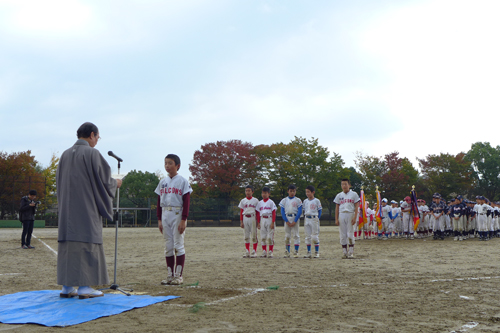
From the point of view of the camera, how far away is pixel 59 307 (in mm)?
5090

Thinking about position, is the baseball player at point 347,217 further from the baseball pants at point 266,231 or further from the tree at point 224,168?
the tree at point 224,168

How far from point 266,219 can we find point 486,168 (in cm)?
7512

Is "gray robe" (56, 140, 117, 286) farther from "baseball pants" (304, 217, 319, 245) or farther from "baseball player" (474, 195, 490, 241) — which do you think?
"baseball player" (474, 195, 490, 241)

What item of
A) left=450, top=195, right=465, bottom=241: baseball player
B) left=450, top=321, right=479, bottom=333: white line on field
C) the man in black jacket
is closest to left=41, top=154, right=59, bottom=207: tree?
the man in black jacket

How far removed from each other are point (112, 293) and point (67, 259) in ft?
2.77

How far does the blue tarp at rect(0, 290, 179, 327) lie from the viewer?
4.58 meters

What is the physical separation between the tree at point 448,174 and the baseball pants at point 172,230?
5565 centimetres

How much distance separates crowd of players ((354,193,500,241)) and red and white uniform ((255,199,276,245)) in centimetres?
1123

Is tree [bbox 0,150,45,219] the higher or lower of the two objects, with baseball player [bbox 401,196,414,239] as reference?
higher

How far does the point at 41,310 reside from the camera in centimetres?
496

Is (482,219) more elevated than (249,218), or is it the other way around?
(249,218)

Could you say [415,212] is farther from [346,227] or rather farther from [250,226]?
[250,226]

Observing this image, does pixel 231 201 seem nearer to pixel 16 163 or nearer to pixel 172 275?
pixel 16 163

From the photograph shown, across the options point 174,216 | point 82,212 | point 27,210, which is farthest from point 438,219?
point 82,212
